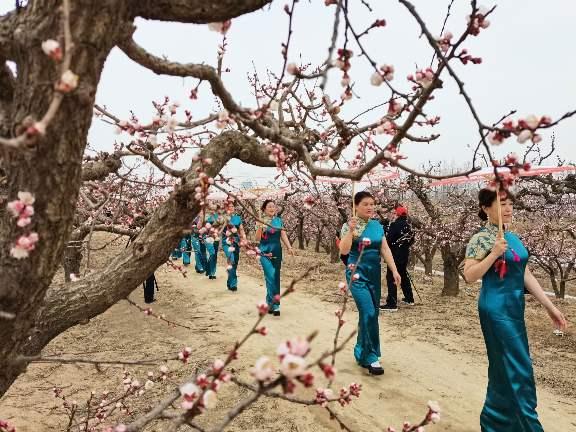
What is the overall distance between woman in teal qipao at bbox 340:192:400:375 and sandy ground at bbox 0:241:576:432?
238mm

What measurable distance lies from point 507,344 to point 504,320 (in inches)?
6.5

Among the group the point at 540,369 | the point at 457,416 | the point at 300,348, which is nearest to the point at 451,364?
the point at 540,369

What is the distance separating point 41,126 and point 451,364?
5.10m

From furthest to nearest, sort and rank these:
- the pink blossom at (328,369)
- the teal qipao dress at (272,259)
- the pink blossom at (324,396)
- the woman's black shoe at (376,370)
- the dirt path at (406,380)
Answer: the teal qipao dress at (272,259)
the woman's black shoe at (376,370)
the dirt path at (406,380)
the pink blossom at (324,396)
the pink blossom at (328,369)

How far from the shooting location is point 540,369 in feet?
15.2

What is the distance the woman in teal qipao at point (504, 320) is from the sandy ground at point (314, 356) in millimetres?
566

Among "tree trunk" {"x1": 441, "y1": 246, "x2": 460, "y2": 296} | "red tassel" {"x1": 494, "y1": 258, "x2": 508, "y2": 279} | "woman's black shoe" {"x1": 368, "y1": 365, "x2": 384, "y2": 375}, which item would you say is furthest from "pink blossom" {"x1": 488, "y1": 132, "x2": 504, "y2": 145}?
"tree trunk" {"x1": 441, "y1": 246, "x2": 460, "y2": 296}

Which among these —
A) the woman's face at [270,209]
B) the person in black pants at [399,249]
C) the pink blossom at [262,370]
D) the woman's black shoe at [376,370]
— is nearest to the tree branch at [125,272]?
the pink blossom at [262,370]

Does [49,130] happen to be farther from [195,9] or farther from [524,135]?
[524,135]

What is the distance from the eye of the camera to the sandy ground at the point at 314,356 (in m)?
3.47

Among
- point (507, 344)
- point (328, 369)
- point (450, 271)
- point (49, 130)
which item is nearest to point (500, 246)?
point (507, 344)

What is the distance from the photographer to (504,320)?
287cm

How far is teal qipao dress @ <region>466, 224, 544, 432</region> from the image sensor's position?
2.73 meters

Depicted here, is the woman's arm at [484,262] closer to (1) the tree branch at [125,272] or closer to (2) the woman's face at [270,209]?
(1) the tree branch at [125,272]
